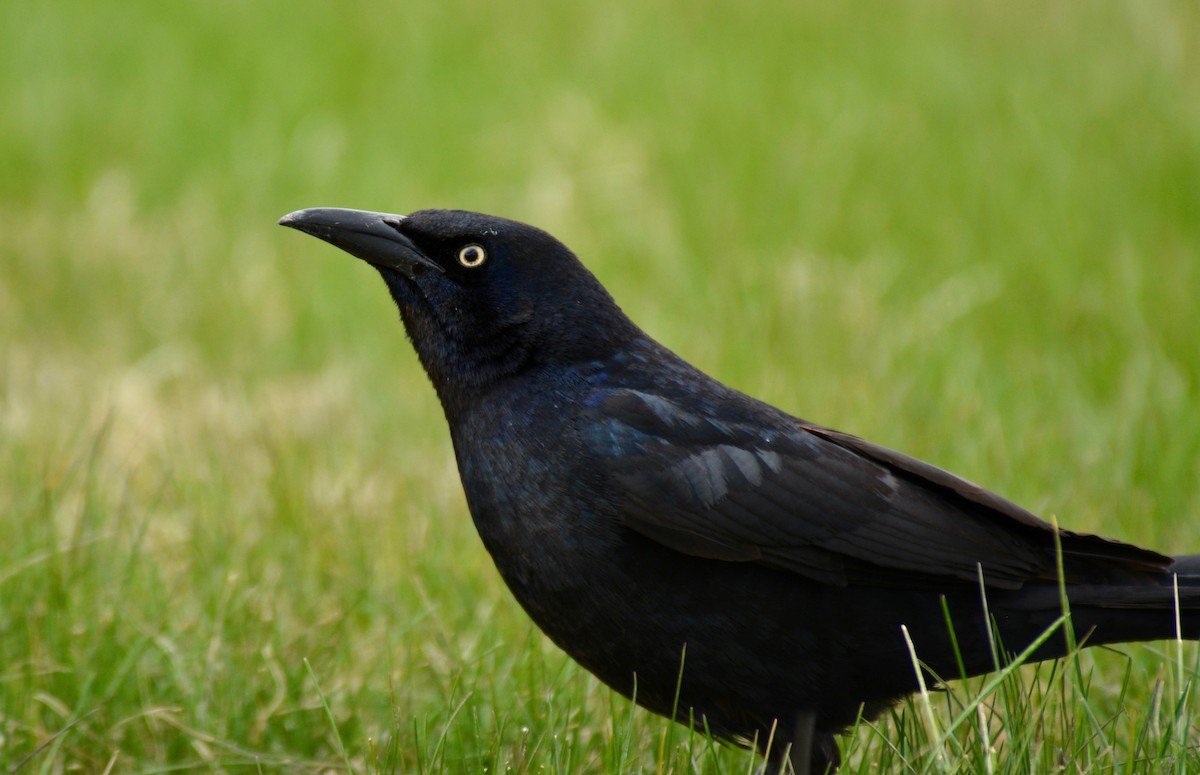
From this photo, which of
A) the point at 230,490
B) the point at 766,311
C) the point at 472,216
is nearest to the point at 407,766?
the point at 472,216

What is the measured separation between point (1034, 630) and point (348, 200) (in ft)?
17.0

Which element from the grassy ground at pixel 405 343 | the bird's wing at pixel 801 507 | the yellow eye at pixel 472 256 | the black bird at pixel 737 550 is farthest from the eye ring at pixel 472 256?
the grassy ground at pixel 405 343

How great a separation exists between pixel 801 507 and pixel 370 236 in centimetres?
122

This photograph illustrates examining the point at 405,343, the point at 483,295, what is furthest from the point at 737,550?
the point at 405,343

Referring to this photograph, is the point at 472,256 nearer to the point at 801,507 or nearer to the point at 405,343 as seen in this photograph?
the point at 801,507

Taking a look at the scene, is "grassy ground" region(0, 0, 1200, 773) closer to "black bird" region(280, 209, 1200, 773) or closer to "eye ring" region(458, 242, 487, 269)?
"black bird" region(280, 209, 1200, 773)

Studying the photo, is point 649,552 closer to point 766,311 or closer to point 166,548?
point 166,548

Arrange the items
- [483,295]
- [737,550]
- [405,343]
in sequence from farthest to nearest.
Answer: [405,343], [483,295], [737,550]

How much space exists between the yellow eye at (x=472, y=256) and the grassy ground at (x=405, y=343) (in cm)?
95

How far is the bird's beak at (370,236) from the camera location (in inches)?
144

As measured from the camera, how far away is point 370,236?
3.68 m

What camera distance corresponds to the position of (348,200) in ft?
25.6

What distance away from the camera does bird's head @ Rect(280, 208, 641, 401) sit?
141 inches

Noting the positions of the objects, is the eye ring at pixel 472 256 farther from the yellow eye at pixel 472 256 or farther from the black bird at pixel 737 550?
the black bird at pixel 737 550
